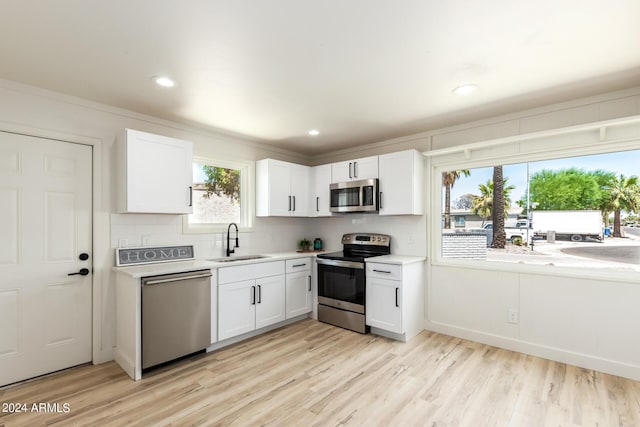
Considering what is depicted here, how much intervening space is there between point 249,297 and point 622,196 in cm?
372

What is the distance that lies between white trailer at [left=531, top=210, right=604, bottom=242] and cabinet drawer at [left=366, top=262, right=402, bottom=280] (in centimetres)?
144

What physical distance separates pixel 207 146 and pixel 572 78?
360cm

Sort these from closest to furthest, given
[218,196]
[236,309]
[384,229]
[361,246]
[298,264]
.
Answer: [236,309]
[218,196]
[298,264]
[384,229]
[361,246]

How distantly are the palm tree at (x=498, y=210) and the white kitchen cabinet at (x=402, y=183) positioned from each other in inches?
30.8

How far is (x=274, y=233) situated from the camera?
452cm

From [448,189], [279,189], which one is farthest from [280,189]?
[448,189]

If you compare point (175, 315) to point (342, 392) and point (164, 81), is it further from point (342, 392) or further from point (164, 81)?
point (164, 81)

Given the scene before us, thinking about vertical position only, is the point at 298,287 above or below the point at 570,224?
below

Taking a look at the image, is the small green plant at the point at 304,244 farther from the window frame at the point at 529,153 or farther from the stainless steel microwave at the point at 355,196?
the window frame at the point at 529,153

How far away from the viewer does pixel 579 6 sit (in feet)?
5.24

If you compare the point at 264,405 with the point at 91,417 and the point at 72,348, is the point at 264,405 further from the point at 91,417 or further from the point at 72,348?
the point at 72,348

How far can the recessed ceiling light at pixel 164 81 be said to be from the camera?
2.39 m

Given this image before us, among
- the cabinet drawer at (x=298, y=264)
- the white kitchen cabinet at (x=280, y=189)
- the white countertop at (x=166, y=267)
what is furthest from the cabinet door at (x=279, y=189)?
the white countertop at (x=166, y=267)

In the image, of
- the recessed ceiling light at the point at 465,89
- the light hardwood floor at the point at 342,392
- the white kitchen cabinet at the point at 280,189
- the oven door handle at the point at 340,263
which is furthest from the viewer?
the white kitchen cabinet at the point at 280,189
